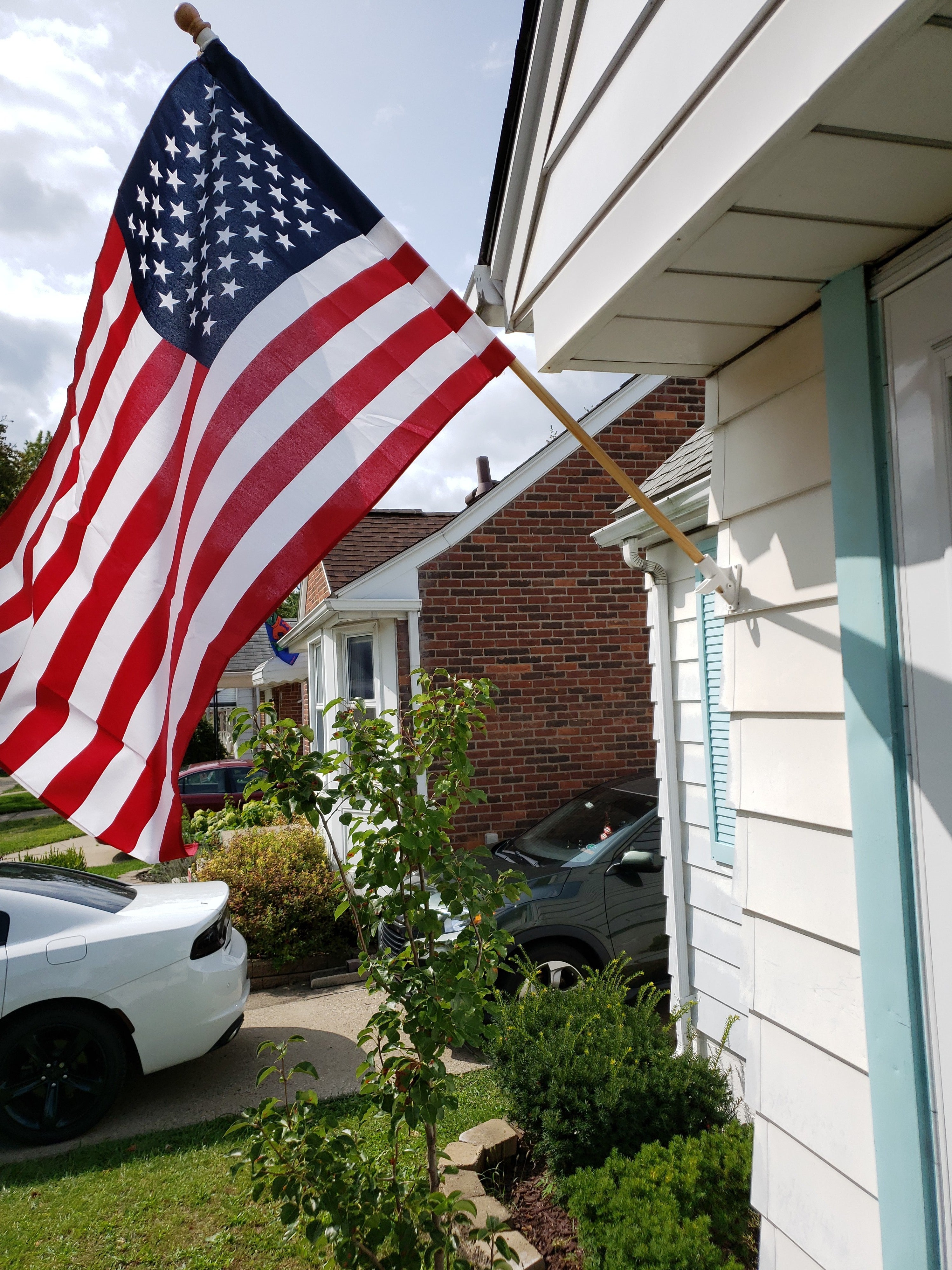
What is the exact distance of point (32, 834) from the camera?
65.5ft

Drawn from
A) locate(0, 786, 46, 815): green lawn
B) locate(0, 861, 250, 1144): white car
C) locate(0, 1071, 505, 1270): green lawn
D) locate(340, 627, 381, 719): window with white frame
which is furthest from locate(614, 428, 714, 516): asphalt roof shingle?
locate(0, 786, 46, 815): green lawn

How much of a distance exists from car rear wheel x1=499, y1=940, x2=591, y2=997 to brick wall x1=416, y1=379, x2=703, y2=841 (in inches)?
98.5

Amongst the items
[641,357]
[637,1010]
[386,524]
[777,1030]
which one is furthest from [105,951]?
[386,524]

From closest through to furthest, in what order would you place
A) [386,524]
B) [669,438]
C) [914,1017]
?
[914,1017], [669,438], [386,524]

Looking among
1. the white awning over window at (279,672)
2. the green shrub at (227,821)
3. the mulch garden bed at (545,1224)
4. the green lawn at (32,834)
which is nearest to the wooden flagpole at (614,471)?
the green shrub at (227,821)

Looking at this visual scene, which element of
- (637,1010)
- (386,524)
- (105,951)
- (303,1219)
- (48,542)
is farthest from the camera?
(386,524)

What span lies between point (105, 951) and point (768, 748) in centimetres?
470

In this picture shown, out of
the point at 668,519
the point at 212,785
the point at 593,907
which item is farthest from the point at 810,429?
the point at 212,785

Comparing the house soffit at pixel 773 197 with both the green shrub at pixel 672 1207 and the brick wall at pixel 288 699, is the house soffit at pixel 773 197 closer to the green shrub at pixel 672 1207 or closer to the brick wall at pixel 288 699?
the green shrub at pixel 672 1207

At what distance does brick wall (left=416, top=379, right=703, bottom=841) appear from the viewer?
9102mm

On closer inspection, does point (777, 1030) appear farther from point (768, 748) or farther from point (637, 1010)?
point (637, 1010)

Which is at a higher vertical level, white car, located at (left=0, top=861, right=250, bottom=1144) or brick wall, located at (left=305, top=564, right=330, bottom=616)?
brick wall, located at (left=305, top=564, right=330, bottom=616)

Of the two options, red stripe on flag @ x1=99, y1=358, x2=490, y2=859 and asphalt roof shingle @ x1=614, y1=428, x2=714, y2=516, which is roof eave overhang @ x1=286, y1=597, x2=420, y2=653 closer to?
asphalt roof shingle @ x1=614, y1=428, x2=714, y2=516

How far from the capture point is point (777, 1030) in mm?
2215
